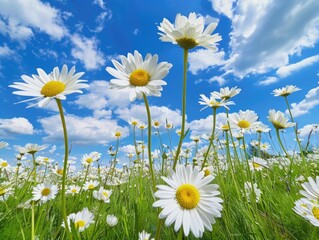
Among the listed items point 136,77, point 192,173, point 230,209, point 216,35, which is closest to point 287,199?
point 230,209

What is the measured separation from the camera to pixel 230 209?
2271 millimetres

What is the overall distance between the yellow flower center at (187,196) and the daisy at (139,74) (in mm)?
425

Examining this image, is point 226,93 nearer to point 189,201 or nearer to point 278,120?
point 278,120

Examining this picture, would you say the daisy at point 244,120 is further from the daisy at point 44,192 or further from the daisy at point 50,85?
the daisy at point 44,192

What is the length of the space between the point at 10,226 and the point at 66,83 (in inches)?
49.7

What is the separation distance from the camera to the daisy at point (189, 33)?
1.42m

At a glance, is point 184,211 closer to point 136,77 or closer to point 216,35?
point 136,77

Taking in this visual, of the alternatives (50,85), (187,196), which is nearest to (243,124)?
(187,196)

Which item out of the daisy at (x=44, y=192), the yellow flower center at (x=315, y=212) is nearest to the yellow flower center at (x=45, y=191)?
the daisy at (x=44, y=192)

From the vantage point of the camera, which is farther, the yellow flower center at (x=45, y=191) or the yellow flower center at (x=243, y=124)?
the yellow flower center at (x=45, y=191)

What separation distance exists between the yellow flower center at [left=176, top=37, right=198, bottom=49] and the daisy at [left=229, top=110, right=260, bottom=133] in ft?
3.58

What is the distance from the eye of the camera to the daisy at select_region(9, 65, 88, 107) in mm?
1239

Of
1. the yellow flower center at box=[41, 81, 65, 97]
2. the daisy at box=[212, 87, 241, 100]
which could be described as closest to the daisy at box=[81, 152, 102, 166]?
the daisy at box=[212, 87, 241, 100]

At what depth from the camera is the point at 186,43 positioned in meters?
1.45
